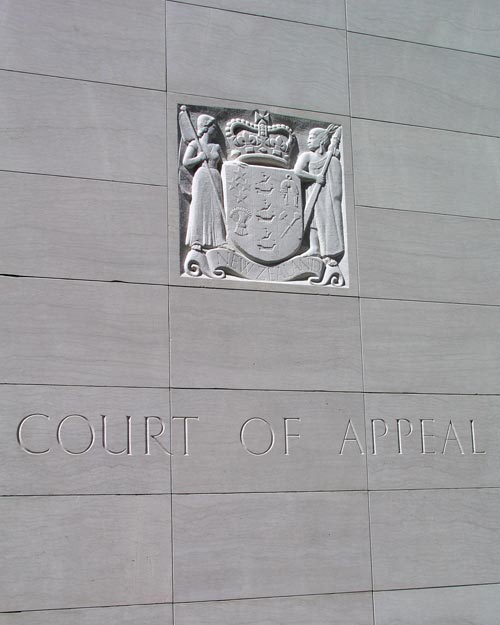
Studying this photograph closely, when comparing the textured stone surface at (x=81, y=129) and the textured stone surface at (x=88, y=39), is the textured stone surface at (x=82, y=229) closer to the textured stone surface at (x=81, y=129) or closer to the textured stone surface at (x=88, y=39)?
the textured stone surface at (x=81, y=129)

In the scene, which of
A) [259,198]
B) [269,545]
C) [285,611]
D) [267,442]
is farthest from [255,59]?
[285,611]

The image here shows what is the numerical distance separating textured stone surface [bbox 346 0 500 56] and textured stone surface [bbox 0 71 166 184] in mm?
2401

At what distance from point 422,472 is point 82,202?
152 inches

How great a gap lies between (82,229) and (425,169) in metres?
3.49

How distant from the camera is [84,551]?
781cm

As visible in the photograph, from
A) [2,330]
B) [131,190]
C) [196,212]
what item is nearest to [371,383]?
[196,212]

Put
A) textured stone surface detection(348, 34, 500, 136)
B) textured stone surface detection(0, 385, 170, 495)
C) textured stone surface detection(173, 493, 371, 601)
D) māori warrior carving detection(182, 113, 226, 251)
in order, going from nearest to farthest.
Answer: textured stone surface detection(0, 385, 170, 495) < textured stone surface detection(173, 493, 371, 601) < māori warrior carving detection(182, 113, 226, 251) < textured stone surface detection(348, 34, 500, 136)

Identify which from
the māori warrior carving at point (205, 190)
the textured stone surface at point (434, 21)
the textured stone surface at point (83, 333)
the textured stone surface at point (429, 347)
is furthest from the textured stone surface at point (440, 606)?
the textured stone surface at point (434, 21)

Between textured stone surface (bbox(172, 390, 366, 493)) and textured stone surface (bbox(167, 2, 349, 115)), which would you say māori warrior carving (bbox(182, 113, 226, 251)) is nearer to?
textured stone surface (bbox(167, 2, 349, 115))

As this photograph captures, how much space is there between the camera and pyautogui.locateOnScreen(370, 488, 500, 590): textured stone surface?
8727mm

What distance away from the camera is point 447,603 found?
884cm

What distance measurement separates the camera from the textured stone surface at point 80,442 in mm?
7801

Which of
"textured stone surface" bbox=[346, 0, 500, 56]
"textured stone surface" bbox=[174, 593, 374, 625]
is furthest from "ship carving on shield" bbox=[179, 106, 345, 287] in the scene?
"textured stone surface" bbox=[174, 593, 374, 625]

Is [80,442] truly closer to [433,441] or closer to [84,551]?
[84,551]
